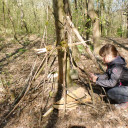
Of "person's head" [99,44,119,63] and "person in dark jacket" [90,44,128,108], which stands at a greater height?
"person's head" [99,44,119,63]

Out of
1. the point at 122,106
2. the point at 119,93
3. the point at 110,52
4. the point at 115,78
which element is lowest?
the point at 122,106

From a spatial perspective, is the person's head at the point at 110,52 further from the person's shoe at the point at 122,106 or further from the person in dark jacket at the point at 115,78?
the person's shoe at the point at 122,106

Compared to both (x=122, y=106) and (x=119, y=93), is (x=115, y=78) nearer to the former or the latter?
(x=119, y=93)

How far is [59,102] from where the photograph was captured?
191cm

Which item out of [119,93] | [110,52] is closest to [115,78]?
[119,93]

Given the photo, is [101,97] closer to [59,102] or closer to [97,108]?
[97,108]

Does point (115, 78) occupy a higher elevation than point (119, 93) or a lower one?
higher

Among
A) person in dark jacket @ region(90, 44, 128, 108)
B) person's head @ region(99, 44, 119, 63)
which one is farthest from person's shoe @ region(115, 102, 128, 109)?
person's head @ region(99, 44, 119, 63)

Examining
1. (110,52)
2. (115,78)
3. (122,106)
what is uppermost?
(110,52)

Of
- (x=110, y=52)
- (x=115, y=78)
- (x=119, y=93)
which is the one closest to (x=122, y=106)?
(x=119, y=93)

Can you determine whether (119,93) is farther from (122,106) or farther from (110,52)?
(110,52)

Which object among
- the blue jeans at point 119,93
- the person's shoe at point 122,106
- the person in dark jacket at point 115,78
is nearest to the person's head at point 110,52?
the person in dark jacket at point 115,78

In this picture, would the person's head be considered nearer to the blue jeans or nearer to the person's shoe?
the blue jeans

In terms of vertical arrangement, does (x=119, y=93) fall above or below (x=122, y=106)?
above
